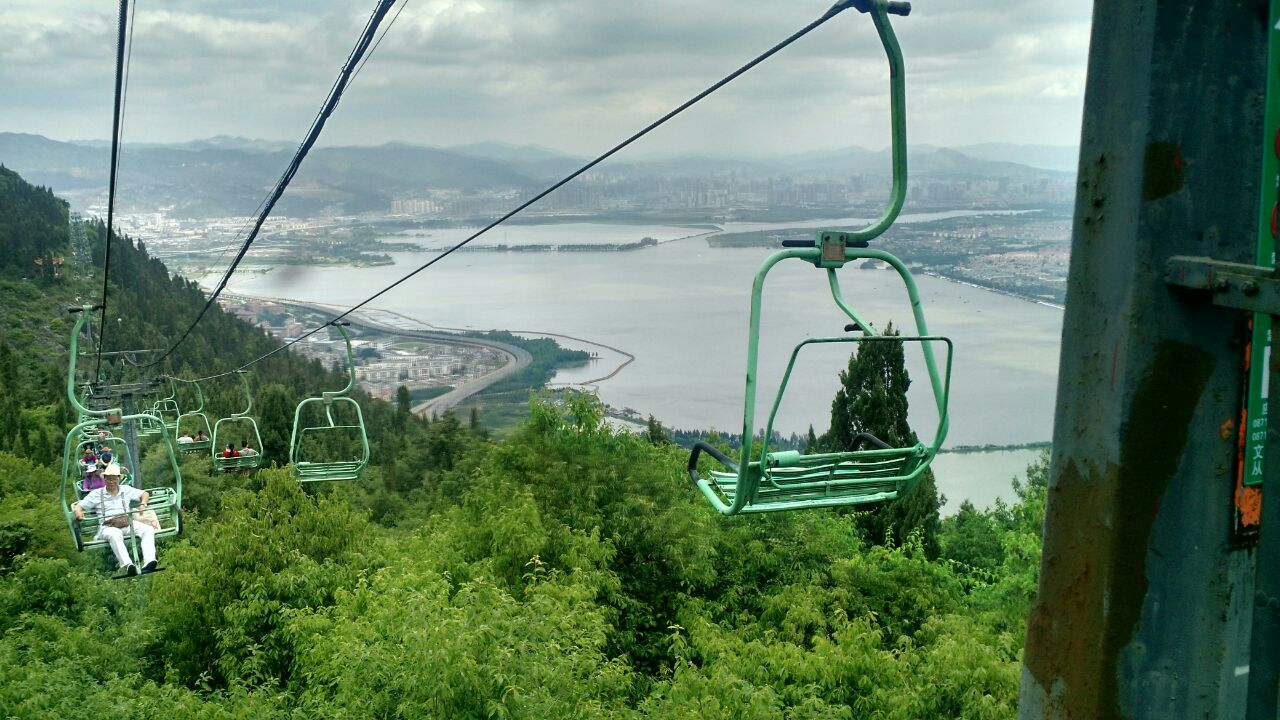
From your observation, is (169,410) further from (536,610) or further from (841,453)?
(841,453)

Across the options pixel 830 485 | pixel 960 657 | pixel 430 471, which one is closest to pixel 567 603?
pixel 960 657

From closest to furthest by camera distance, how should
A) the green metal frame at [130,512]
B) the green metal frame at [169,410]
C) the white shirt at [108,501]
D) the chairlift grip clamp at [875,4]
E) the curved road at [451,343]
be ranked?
the chairlift grip clamp at [875,4] < the green metal frame at [130,512] < the white shirt at [108,501] < the green metal frame at [169,410] < the curved road at [451,343]

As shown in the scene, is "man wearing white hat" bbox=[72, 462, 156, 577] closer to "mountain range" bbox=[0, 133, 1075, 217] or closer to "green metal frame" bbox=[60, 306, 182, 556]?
"green metal frame" bbox=[60, 306, 182, 556]

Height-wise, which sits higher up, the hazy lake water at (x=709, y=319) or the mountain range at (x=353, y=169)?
the mountain range at (x=353, y=169)

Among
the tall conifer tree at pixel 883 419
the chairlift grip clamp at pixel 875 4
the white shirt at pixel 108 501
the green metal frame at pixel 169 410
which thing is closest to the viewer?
the chairlift grip clamp at pixel 875 4

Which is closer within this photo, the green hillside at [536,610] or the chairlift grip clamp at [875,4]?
the chairlift grip clamp at [875,4]

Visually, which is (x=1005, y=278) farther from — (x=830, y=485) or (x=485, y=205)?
(x=485, y=205)

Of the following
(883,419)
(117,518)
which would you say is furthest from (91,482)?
(883,419)

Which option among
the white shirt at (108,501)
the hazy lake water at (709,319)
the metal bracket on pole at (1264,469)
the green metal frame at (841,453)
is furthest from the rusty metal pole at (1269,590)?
the hazy lake water at (709,319)

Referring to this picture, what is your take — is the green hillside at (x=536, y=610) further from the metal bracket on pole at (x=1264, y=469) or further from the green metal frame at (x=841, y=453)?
the metal bracket on pole at (x=1264, y=469)
